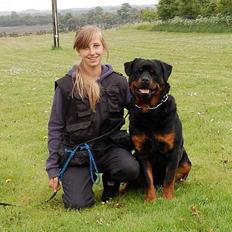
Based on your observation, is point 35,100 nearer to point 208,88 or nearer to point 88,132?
point 208,88

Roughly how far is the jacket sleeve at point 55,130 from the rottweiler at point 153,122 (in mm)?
804

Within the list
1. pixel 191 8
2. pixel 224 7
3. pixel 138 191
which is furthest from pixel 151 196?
pixel 191 8

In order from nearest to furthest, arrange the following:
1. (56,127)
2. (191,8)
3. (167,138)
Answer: (167,138) → (56,127) → (191,8)

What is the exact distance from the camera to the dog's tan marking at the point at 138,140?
5.15 meters

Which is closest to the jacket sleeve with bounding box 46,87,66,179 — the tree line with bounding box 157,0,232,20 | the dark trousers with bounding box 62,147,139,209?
the dark trousers with bounding box 62,147,139,209

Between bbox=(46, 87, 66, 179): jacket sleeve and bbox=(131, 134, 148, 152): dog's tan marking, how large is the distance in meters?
0.87

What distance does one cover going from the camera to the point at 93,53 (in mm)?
5445

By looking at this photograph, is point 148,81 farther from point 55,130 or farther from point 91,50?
point 55,130

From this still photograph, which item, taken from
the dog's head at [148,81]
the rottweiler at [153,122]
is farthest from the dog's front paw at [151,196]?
the dog's head at [148,81]

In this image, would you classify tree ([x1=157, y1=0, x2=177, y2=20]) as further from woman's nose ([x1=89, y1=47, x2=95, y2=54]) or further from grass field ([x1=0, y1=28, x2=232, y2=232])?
woman's nose ([x1=89, y1=47, x2=95, y2=54])

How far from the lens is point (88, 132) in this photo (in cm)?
550

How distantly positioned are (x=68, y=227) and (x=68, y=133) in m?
1.17

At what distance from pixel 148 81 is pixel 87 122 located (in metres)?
0.94

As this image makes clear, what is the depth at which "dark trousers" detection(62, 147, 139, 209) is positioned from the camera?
538 centimetres
